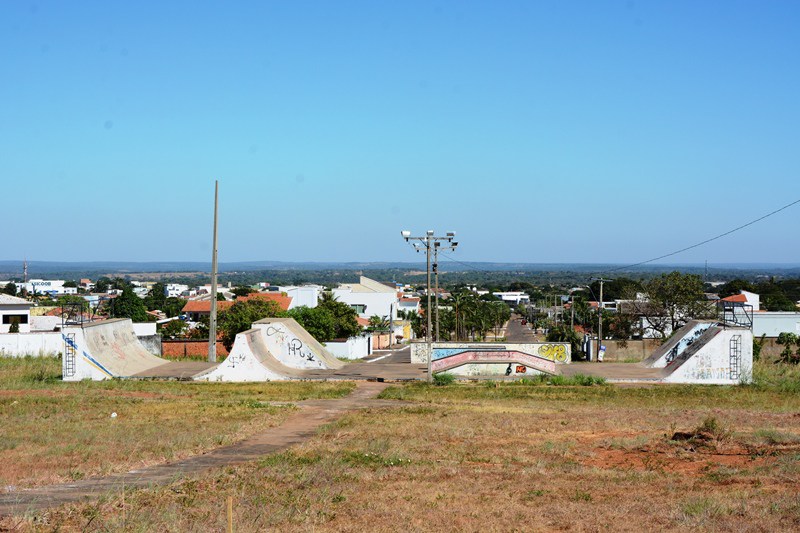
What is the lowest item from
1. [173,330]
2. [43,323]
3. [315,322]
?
[173,330]

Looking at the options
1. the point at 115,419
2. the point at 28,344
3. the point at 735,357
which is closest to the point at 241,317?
the point at 28,344

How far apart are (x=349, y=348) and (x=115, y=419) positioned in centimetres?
3384

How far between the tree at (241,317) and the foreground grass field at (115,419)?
16.8 metres

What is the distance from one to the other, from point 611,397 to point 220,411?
45.2 ft

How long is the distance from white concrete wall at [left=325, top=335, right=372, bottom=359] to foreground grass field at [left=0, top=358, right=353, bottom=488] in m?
21.7

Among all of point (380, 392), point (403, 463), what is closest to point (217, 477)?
point (403, 463)

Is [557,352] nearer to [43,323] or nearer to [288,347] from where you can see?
[288,347]

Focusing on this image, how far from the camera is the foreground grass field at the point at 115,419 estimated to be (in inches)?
622

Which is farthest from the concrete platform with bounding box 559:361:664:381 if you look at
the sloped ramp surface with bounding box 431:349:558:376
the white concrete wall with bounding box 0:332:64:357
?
the white concrete wall with bounding box 0:332:64:357

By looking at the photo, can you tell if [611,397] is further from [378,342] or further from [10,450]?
[378,342]

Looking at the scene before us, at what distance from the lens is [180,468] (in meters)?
15.3

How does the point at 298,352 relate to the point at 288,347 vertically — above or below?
below

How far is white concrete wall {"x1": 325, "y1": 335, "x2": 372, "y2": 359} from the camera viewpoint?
55556mm

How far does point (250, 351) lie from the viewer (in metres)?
34.7
